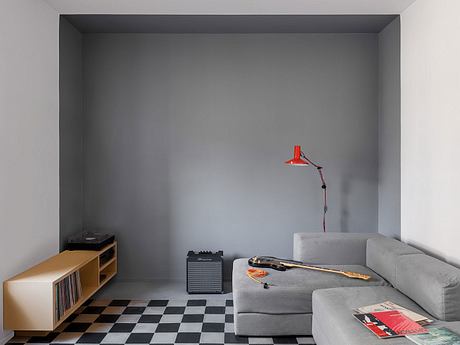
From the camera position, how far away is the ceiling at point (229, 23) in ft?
14.0

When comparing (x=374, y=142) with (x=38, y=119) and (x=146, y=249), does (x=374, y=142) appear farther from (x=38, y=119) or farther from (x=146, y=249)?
(x=38, y=119)

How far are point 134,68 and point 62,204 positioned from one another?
1582 millimetres

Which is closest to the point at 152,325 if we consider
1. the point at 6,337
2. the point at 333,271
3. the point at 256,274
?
the point at 256,274

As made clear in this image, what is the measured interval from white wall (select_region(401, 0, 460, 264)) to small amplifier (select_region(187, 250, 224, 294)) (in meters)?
1.75

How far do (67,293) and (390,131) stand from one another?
324 centimetres

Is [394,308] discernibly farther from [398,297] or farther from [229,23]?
[229,23]

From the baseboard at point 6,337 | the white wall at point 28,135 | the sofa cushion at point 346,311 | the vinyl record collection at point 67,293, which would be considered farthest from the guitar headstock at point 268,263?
the baseboard at point 6,337

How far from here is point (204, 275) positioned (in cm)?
441

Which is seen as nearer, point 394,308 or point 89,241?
point 394,308

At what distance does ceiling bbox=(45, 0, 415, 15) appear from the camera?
12.7 ft

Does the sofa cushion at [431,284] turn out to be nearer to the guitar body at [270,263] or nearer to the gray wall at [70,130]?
the guitar body at [270,263]

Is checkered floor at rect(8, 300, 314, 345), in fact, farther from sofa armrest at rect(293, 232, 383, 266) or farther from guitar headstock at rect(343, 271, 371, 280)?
sofa armrest at rect(293, 232, 383, 266)

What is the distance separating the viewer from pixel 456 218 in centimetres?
321

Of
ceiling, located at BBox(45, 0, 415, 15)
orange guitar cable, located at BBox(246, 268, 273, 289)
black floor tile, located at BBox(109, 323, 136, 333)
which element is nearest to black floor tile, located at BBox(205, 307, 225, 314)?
orange guitar cable, located at BBox(246, 268, 273, 289)
